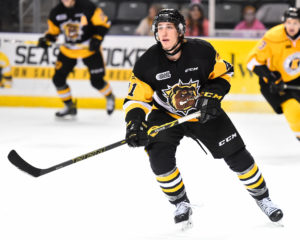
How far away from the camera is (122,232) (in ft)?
9.97

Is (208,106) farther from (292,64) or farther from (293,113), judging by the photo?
(292,64)

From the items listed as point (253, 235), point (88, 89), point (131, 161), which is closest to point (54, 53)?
point (88, 89)

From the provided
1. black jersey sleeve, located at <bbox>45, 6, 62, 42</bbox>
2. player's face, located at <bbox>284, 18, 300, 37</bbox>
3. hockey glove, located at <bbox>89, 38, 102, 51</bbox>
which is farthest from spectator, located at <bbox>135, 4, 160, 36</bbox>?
player's face, located at <bbox>284, 18, 300, 37</bbox>

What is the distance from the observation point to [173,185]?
304 cm

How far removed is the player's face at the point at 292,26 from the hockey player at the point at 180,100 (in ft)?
5.52

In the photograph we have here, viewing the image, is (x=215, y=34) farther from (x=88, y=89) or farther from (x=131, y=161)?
(x=131, y=161)

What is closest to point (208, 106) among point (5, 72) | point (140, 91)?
point (140, 91)

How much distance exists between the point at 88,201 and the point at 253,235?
1.07 m

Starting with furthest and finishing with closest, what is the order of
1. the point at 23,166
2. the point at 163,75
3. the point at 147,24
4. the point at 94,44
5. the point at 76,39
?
the point at 147,24 → the point at 76,39 → the point at 94,44 → the point at 23,166 → the point at 163,75

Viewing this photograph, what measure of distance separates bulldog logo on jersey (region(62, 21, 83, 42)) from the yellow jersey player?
121cm

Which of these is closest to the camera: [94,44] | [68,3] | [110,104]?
[68,3]

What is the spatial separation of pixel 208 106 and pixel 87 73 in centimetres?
443

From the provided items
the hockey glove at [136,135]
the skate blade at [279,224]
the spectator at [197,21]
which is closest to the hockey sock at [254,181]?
the skate blade at [279,224]

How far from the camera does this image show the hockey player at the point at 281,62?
468 cm
